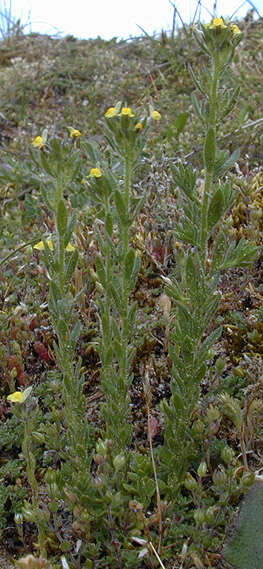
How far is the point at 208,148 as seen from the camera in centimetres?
181

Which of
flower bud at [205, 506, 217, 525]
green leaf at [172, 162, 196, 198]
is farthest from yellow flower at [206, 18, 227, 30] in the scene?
flower bud at [205, 506, 217, 525]

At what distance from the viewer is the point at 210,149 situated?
71.3 inches

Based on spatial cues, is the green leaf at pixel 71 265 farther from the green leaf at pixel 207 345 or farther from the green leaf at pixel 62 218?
the green leaf at pixel 207 345

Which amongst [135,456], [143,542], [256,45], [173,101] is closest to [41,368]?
[135,456]

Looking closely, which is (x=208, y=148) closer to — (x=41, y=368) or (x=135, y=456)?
(x=135, y=456)

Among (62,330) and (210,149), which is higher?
(210,149)

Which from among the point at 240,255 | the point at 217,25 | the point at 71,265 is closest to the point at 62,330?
the point at 71,265

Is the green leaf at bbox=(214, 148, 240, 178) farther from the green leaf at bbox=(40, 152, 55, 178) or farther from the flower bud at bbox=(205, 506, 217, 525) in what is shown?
the flower bud at bbox=(205, 506, 217, 525)

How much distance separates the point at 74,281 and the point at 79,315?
28 centimetres

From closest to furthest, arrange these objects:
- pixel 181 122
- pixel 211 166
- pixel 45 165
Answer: pixel 45 165, pixel 211 166, pixel 181 122

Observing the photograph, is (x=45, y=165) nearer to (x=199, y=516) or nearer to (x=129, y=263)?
(x=129, y=263)

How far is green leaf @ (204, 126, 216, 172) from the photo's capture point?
1779 millimetres

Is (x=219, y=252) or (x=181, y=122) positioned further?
(x=181, y=122)

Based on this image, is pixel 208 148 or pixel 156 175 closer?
pixel 208 148
